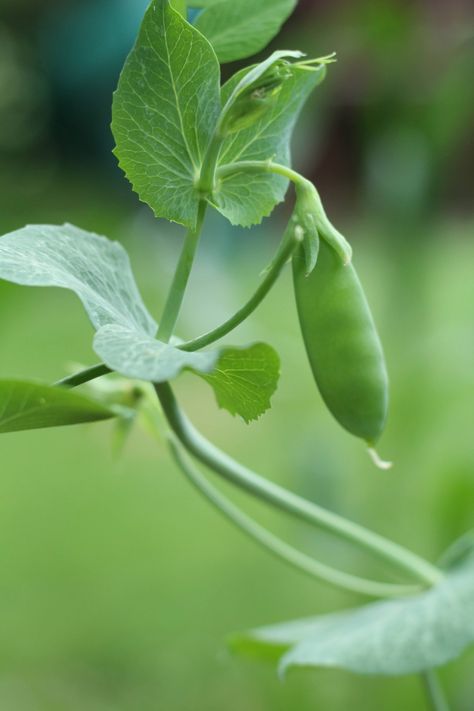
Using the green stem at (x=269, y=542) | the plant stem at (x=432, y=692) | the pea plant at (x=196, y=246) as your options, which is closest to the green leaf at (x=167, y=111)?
the pea plant at (x=196, y=246)

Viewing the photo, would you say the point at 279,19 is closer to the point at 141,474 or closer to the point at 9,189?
the point at 141,474

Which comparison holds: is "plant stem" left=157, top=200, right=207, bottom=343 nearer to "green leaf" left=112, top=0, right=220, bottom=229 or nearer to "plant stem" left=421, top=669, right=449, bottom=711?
"green leaf" left=112, top=0, right=220, bottom=229

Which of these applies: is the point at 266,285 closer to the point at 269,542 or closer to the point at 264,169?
the point at 264,169

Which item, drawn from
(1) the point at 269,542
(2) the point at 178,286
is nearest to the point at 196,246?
(2) the point at 178,286

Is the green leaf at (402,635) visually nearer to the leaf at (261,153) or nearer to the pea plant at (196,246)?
the pea plant at (196,246)

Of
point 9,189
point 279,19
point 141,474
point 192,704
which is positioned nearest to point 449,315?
point 141,474

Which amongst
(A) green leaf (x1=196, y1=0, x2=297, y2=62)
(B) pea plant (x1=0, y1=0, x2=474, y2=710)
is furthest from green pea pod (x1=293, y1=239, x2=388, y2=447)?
(A) green leaf (x1=196, y1=0, x2=297, y2=62)

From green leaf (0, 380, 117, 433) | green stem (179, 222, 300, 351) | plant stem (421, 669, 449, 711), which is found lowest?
plant stem (421, 669, 449, 711)
